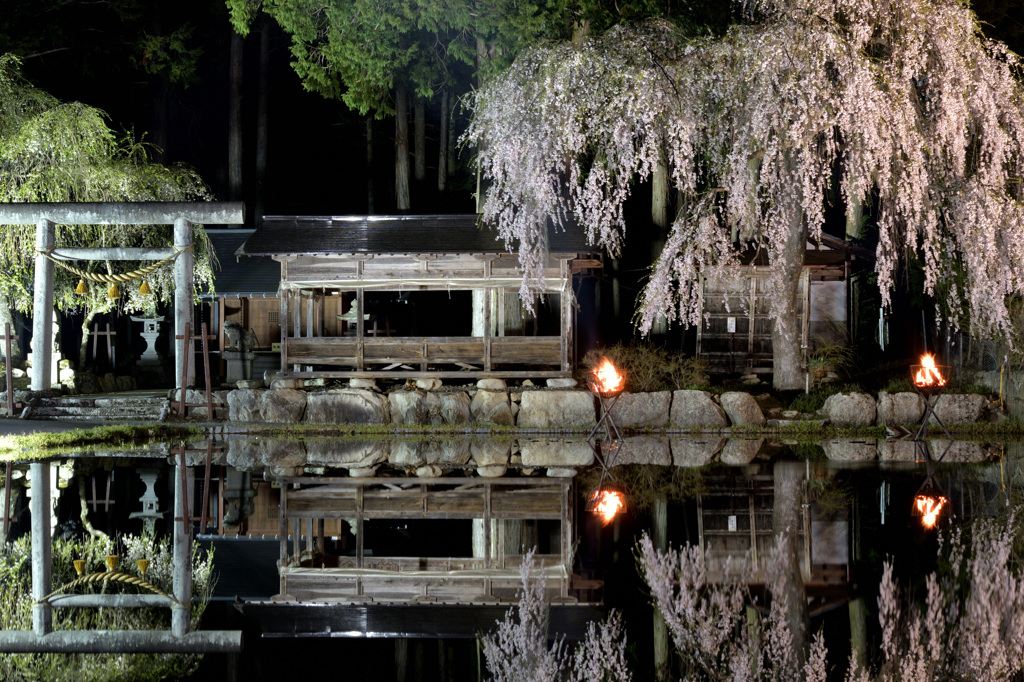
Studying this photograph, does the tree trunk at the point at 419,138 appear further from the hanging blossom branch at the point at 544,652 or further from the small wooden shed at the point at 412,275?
the hanging blossom branch at the point at 544,652

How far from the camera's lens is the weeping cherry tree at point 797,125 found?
14.4 meters

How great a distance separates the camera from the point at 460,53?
69.0 ft

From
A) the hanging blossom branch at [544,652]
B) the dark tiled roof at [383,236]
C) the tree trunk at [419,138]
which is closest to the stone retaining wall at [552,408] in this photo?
the dark tiled roof at [383,236]

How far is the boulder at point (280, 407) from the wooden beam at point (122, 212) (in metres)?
3.56

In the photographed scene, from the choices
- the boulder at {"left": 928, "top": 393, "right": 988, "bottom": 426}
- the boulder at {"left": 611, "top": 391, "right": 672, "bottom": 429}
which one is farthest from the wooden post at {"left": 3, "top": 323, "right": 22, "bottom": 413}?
the boulder at {"left": 928, "top": 393, "right": 988, "bottom": 426}

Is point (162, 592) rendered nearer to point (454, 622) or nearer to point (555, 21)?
point (454, 622)

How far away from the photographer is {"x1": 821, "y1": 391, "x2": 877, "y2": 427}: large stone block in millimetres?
17312

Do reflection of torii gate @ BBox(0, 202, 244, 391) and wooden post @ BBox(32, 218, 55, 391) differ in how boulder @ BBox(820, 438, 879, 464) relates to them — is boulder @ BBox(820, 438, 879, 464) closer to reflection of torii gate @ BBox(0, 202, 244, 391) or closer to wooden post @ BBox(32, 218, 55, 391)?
reflection of torii gate @ BBox(0, 202, 244, 391)

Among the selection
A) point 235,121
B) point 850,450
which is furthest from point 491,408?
point 235,121

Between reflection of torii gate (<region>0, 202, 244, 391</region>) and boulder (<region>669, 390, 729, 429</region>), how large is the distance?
849 cm

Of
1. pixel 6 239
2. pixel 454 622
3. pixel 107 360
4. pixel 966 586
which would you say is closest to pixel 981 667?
pixel 966 586

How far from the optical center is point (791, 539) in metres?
7.74

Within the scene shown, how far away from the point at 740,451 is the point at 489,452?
12.9 ft

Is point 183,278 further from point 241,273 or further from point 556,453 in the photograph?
point 241,273
